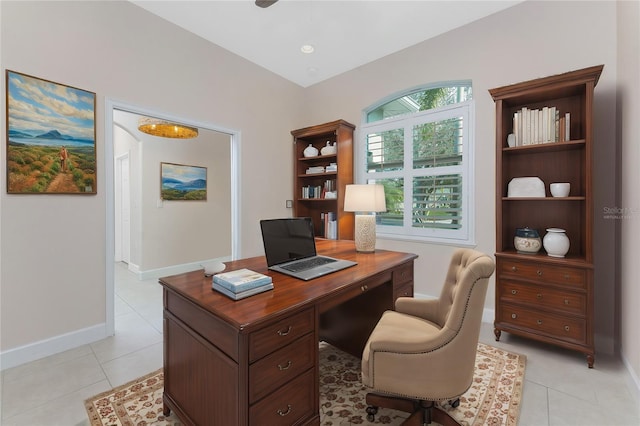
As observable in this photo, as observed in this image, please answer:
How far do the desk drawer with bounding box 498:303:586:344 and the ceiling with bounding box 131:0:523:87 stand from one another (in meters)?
2.75

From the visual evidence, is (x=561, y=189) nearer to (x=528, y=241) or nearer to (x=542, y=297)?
(x=528, y=241)

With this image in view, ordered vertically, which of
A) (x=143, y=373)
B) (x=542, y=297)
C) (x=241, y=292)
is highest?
(x=241, y=292)

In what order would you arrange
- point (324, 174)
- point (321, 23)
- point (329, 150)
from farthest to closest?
point (324, 174)
point (329, 150)
point (321, 23)

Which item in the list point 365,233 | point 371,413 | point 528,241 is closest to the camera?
point 371,413

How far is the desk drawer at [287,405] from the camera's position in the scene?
42.6 inches

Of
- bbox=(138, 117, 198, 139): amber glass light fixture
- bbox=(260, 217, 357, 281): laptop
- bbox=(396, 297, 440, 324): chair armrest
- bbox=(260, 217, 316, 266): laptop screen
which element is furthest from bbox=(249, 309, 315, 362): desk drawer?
bbox=(138, 117, 198, 139): amber glass light fixture

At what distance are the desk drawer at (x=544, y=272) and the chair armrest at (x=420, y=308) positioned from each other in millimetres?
1061

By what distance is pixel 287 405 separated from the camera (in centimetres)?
119

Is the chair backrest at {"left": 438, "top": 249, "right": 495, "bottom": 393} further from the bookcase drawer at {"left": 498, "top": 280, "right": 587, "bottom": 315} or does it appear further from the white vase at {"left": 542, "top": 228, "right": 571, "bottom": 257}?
the white vase at {"left": 542, "top": 228, "right": 571, "bottom": 257}

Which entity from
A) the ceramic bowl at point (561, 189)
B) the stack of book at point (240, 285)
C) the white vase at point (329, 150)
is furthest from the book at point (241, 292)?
the white vase at point (329, 150)

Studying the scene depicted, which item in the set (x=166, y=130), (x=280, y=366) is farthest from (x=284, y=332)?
(x=166, y=130)

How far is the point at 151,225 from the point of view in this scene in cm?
448

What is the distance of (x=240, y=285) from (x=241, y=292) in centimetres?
3

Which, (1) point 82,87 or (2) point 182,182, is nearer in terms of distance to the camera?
(1) point 82,87
